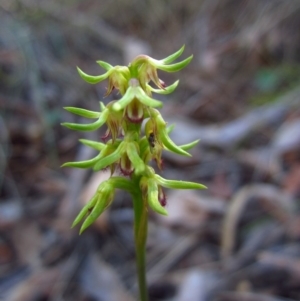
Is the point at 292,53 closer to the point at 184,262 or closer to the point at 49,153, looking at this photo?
the point at 49,153

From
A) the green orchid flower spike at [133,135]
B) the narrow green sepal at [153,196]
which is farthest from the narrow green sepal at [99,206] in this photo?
the narrow green sepal at [153,196]

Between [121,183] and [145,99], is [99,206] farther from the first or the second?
[145,99]

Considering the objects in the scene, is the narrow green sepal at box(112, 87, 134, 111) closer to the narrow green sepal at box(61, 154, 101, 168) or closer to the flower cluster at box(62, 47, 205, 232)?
the flower cluster at box(62, 47, 205, 232)

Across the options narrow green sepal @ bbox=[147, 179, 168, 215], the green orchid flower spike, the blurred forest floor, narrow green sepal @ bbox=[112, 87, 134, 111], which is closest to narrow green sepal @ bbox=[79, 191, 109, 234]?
the green orchid flower spike

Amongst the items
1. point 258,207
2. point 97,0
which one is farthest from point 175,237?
point 97,0

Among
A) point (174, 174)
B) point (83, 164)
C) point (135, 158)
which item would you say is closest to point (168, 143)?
point (135, 158)

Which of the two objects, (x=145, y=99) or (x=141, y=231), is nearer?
(x=145, y=99)
